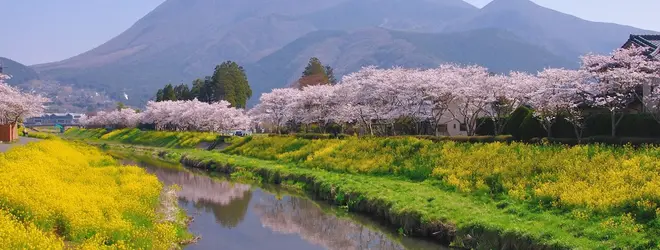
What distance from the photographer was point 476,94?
37219 mm

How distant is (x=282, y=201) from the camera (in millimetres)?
27984

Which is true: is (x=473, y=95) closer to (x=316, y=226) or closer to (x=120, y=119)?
(x=316, y=226)

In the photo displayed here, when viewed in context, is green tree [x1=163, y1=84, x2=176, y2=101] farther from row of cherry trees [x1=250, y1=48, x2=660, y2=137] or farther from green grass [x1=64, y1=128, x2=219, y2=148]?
row of cherry trees [x1=250, y1=48, x2=660, y2=137]

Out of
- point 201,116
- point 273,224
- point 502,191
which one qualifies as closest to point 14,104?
point 201,116

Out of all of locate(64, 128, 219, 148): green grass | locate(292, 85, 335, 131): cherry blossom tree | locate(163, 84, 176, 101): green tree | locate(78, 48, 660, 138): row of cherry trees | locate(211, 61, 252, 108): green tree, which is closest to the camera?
locate(78, 48, 660, 138): row of cherry trees

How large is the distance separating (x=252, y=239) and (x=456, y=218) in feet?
23.1

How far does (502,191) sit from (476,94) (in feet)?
59.8

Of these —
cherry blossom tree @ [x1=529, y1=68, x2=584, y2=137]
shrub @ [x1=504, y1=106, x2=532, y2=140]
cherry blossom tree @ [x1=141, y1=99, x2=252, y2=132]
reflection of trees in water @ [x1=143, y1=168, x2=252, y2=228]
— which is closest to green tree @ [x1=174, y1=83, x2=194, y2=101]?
cherry blossom tree @ [x1=141, y1=99, x2=252, y2=132]

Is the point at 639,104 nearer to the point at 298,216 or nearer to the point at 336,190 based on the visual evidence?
the point at 336,190

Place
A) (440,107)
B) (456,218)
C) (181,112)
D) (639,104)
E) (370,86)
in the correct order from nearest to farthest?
(456,218)
(639,104)
(440,107)
(370,86)
(181,112)

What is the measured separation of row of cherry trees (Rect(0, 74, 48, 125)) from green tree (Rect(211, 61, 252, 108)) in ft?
98.2

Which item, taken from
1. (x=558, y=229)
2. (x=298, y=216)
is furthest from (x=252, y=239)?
(x=558, y=229)

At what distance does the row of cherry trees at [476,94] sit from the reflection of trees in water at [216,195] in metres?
14.2

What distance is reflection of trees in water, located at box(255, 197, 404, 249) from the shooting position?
734 inches
